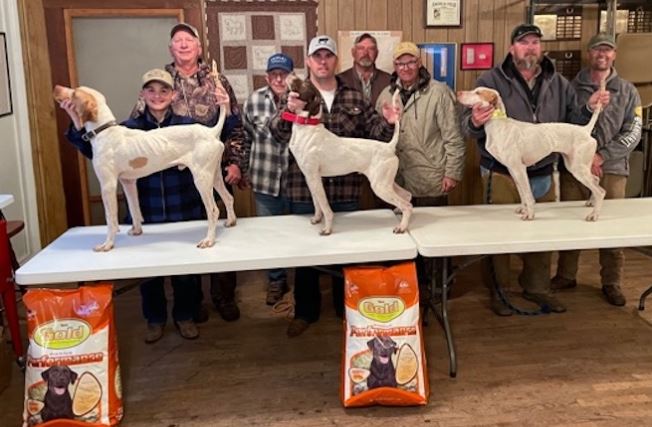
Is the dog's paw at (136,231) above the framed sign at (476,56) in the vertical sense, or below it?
below

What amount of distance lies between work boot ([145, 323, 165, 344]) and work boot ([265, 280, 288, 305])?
2.35ft

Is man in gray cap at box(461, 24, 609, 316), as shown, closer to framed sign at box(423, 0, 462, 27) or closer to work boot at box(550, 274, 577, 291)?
work boot at box(550, 274, 577, 291)

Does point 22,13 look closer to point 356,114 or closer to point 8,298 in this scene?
point 8,298

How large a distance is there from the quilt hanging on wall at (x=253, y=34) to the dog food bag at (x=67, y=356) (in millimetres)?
2216

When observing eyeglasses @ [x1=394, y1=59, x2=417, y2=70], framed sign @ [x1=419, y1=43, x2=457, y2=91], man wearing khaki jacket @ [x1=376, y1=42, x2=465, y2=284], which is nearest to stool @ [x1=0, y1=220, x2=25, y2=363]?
man wearing khaki jacket @ [x1=376, y1=42, x2=465, y2=284]

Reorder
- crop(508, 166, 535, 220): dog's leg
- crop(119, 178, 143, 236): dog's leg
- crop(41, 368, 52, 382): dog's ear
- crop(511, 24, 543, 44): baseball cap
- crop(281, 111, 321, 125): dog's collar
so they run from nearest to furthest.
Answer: crop(41, 368, 52, 382): dog's ear
crop(281, 111, 321, 125): dog's collar
crop(119, 178, 143, 236): dog's leg
crop(508, 166, 535, 220): dog's leg
crop(511, 24, 543, 44): baseball cap

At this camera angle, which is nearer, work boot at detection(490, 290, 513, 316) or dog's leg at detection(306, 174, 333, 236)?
dog's leg at detection(306, 174, 333, 236)

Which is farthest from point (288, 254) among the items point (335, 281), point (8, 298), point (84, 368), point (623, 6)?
point (623, 6)

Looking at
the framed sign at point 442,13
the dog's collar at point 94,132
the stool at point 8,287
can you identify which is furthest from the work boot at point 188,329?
the framed sign at point 442,13

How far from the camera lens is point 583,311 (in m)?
3.39

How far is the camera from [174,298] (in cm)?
311

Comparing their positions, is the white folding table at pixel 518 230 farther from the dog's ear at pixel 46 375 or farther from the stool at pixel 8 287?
the stool at pixel 8 287

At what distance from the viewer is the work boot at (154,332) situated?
122 inches

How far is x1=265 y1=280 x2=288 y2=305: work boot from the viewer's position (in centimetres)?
365
